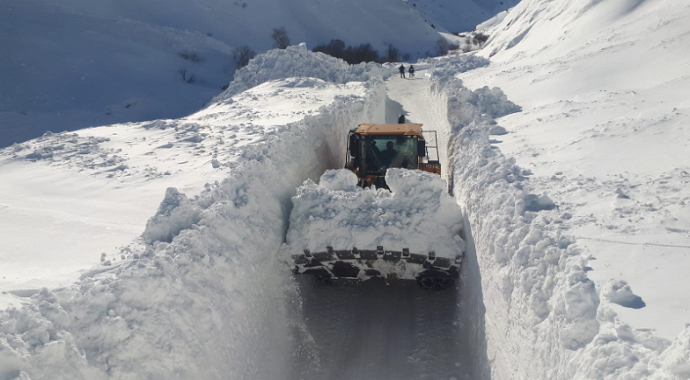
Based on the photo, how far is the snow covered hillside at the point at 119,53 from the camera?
98.4 ft

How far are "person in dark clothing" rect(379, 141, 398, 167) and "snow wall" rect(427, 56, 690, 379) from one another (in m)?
1.84

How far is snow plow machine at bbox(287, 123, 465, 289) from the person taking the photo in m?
7.42

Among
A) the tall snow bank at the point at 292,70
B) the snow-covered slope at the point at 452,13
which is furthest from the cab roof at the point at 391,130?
the snow-covered slope at the point at 452,13

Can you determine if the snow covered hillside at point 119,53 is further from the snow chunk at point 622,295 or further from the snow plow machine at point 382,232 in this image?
the snow chunk at point 622,295

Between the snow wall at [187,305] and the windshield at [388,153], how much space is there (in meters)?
2.02

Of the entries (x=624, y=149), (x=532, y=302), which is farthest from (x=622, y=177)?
(x=532, y=302)

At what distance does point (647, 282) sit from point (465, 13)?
125526 mm

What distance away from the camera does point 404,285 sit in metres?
8.66

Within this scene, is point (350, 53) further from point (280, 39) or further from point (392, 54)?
point (392, 54)

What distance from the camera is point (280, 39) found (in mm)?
60531

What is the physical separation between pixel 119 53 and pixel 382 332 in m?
40.5

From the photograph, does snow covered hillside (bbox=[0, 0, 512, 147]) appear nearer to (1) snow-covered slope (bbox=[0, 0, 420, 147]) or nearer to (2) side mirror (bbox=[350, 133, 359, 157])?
(1) snow-covered slope (bbox=[0, 0, 420, 147])

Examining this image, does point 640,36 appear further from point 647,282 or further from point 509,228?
point 647,282

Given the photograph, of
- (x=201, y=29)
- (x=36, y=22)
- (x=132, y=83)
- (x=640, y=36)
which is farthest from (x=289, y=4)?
(x=640, y=36)
